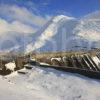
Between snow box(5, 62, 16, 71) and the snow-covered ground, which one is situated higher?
snow box(5, 62, 16, 71)

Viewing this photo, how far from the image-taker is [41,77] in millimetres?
16484

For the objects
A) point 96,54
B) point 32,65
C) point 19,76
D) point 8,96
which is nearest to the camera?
point 8,96

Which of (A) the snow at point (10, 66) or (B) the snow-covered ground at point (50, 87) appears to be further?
(A) the snow at point (10, 66)

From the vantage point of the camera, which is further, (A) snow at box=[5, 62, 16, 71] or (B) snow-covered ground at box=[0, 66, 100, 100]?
(A) snow at box=[5, 62, 16, 71]

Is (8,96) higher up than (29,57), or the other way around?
(29,57)

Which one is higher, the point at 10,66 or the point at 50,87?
the point at 10,66

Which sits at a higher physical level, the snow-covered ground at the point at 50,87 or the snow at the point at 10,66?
the snow at the point at 10,66

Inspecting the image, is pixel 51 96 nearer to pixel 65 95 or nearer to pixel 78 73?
pixel 65 95

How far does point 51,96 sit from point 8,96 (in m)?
2.18

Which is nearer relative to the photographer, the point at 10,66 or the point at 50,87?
the point at 50,87

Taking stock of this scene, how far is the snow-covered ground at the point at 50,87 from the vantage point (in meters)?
12.3

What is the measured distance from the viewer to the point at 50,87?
1434cm

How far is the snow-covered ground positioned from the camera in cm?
1232

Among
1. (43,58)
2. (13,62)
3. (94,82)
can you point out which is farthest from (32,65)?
(94,82)
